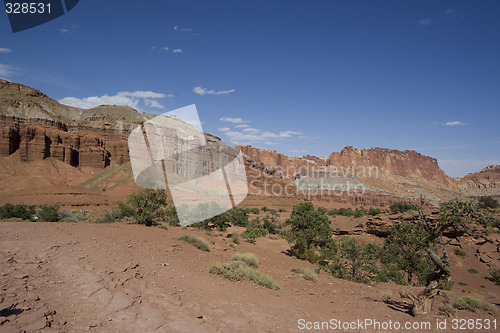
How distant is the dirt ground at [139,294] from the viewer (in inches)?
195

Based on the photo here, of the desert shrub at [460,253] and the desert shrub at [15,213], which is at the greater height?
the desert shrub at [15,213]

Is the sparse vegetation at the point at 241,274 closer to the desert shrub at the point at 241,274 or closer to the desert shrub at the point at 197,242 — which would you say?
the desert shrub at the point at 241,274

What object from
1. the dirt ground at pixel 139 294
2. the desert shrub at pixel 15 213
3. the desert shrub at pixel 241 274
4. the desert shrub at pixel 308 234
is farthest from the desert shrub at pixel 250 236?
the desert shrub at pixel 15 213

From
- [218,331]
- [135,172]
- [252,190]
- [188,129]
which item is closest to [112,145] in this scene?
[135,172]

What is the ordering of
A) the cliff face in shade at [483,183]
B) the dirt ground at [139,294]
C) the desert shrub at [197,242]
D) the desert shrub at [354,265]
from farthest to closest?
the cliff face in shade at [483,183] < the desert shrub at [354,265] < the desert shrub at [197,242] < the dirt ground at [139,294]

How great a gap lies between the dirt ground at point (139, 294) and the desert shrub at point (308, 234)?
642cm

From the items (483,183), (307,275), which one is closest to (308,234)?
(307,275)

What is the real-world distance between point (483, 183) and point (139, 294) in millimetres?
168470

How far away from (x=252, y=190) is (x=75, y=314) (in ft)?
262

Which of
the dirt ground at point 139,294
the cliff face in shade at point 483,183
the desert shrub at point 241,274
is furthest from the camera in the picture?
the cliff face in shade at point 483,183

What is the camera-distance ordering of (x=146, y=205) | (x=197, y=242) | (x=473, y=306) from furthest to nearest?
(x=146, y=205) < (x=197, y=242) < (x=473, y=306)

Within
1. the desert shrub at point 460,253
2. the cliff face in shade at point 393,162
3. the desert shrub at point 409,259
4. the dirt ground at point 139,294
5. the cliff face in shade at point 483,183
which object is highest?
the cliff face in shade at point 393,162

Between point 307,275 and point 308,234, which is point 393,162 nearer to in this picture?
point 308,234

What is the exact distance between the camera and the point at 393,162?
14362 centimetres
